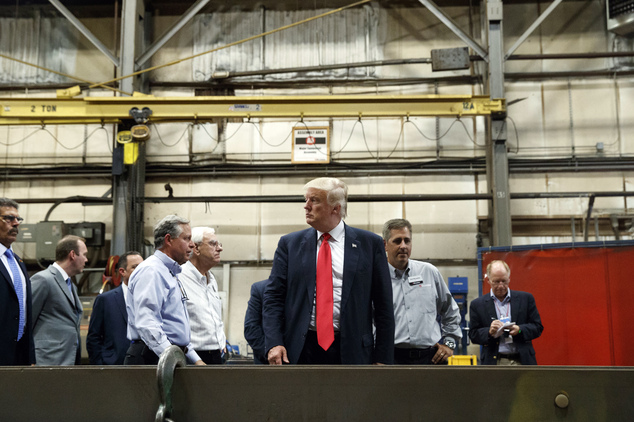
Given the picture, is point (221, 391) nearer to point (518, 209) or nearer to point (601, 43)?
point (518, 209)

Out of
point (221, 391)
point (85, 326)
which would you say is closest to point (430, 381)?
point (221, 391)

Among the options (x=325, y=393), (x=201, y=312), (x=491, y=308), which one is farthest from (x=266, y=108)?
(x=325, y=393)

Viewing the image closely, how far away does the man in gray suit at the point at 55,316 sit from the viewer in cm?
408

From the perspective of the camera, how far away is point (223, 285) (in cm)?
1055

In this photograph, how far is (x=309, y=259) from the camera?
2.83 meters

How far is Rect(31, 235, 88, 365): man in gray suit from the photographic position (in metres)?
4.08

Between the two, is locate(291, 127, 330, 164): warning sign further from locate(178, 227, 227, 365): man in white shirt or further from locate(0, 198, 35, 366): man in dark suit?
locate(0, 198, 35, 366): man in dark suit

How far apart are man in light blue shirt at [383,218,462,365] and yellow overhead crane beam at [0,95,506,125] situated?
6036 millimetres

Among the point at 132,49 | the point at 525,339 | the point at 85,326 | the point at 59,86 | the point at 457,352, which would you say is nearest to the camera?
the point at 525,339

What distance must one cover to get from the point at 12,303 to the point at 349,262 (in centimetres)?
200

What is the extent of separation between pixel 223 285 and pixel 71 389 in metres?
9.43

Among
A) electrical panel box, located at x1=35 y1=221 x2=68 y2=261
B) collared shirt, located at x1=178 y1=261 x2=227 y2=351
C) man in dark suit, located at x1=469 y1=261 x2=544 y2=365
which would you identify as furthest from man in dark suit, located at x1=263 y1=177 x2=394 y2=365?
electrical panel box, located at x1=35 y1=221 x2=68 y2=261

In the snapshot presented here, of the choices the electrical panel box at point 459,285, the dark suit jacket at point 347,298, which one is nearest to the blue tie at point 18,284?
the dark suit jacket at point 347,298

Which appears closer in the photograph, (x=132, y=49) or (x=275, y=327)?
(x=275, y=327)
